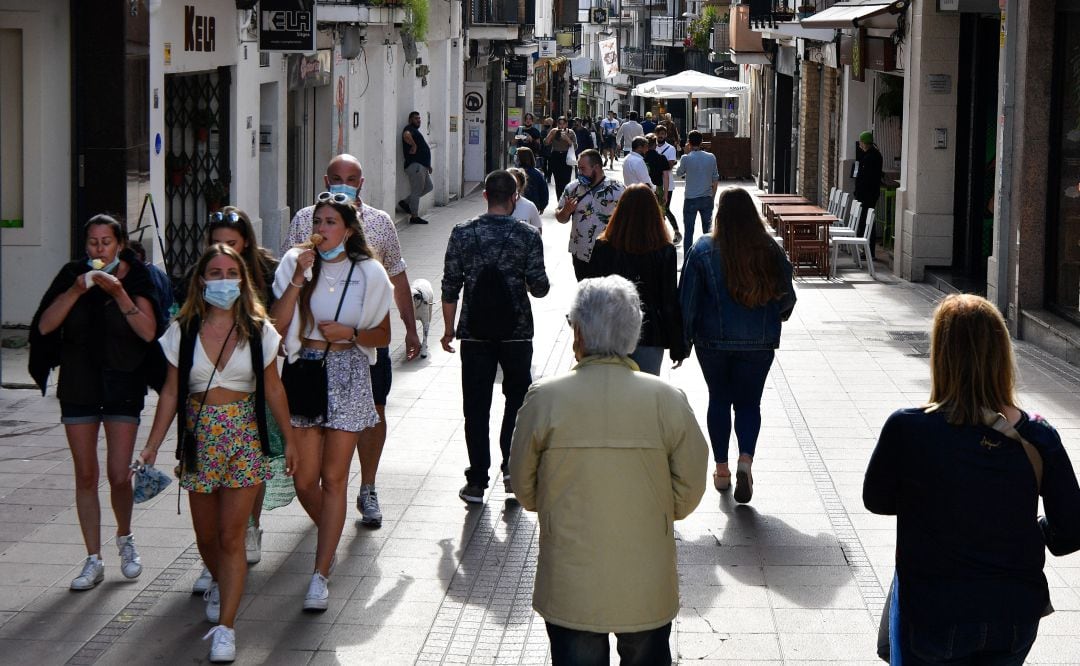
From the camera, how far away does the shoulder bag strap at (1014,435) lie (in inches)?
168

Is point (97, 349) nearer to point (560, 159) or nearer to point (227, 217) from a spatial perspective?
point (227, 217)

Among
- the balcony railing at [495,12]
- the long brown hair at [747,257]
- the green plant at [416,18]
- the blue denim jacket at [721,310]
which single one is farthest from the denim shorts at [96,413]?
the balcony railing at [495,12]

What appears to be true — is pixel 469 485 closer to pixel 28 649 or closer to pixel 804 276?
pixel 28 649

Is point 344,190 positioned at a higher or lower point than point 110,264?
higher

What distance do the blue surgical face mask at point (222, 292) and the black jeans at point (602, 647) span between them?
2.08 meters

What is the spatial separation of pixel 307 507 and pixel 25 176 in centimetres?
734

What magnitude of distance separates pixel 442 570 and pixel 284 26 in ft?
36.6

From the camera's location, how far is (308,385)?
6891mm

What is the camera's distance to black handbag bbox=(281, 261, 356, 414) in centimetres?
687

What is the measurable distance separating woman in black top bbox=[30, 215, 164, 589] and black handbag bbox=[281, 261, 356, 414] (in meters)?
0.64

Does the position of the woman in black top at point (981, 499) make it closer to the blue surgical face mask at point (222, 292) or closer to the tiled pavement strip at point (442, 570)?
the tiled pavement strip at point (442, 570)

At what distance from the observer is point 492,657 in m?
6.38

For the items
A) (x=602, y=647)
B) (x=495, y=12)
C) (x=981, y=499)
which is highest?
(x=495, y=12)

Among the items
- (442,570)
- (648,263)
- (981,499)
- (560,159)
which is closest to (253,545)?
(442,570)
